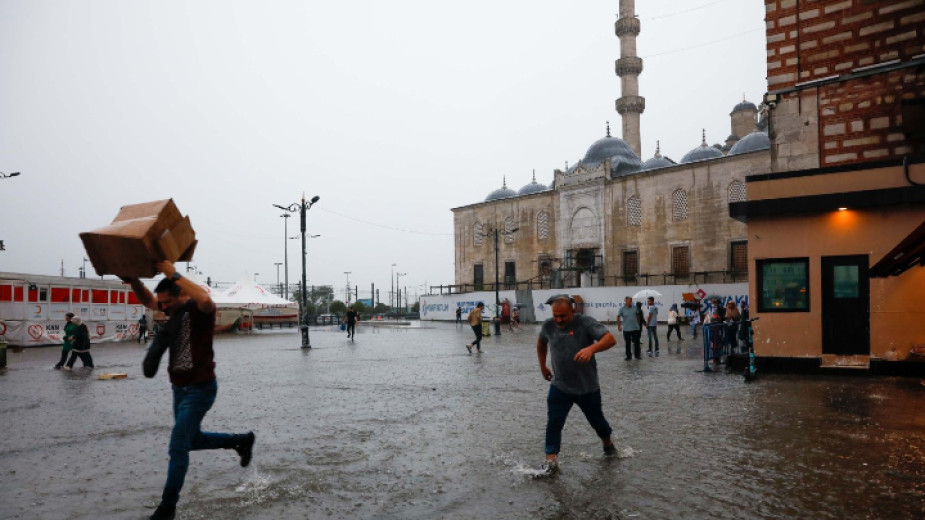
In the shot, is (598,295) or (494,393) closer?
(494,393)

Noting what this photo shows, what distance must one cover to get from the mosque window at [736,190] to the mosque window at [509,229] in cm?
1901

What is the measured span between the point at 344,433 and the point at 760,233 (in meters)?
9.60

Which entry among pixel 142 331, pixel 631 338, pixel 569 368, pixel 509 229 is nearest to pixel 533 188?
pixel 509 229

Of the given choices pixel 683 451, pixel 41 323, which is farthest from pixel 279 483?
pixel 41 323

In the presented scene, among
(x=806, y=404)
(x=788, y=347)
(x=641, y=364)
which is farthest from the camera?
(x=641, y=364)

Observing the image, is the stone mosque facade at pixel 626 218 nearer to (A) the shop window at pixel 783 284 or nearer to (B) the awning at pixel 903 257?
(A) the shop window at pixel 783 284

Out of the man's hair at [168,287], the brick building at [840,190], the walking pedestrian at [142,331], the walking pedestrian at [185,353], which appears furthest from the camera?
the walking pedestrian at [142,331]

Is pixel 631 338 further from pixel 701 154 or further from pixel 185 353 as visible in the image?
pixel 701 154

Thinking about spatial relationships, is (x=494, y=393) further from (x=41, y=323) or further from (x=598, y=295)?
(x=598, y=295)

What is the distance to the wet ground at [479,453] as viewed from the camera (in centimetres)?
470

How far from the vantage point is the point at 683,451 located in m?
6.19

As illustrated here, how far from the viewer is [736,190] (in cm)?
4241

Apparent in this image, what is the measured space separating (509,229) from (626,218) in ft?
37.7

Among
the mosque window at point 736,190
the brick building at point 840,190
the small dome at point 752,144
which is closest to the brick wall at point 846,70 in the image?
the brick building at point 840,190
